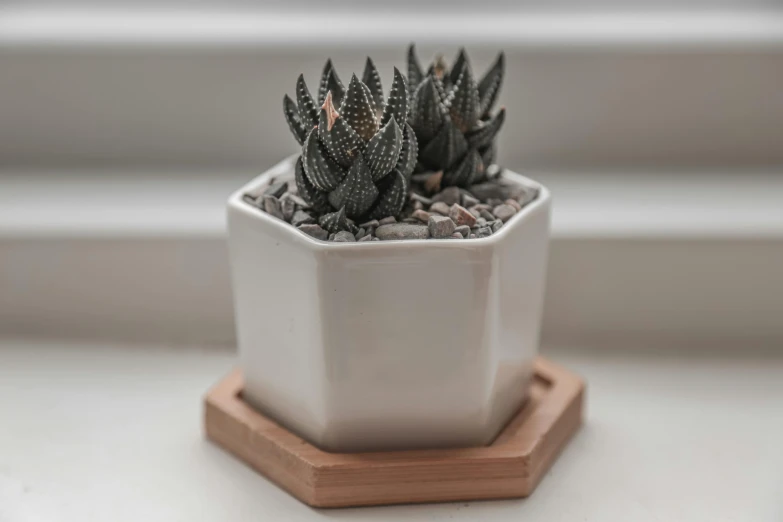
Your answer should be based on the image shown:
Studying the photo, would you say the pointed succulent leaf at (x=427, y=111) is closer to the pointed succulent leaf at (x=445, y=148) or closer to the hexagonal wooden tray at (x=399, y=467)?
the pointed succulent leaf at (x=445, y=148)

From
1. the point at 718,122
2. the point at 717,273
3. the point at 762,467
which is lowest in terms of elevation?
the point at 762,467

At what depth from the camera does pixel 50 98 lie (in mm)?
1133

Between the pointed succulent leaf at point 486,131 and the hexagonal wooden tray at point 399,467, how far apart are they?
0.25 metres

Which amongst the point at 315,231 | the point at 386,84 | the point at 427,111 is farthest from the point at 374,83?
the point at 386,84

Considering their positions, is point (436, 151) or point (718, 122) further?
point (718, 122)

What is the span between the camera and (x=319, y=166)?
0.73 metres

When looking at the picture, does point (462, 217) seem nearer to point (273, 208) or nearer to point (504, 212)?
point (504, 212)

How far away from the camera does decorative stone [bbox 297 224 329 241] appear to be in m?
0.74

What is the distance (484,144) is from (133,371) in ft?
1.48

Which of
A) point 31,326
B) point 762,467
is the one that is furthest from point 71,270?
point 762,467

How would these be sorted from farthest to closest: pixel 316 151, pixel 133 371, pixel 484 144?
pixel 133 371 < pixel 484 144 < pixel 316 151

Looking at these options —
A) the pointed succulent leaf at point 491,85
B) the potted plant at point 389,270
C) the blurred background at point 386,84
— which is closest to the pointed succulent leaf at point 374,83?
the potted plant at point 389,270

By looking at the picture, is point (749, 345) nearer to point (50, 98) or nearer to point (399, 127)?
point (399, 127)

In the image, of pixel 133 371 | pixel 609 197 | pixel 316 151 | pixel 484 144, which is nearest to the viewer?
pixel 316 151
